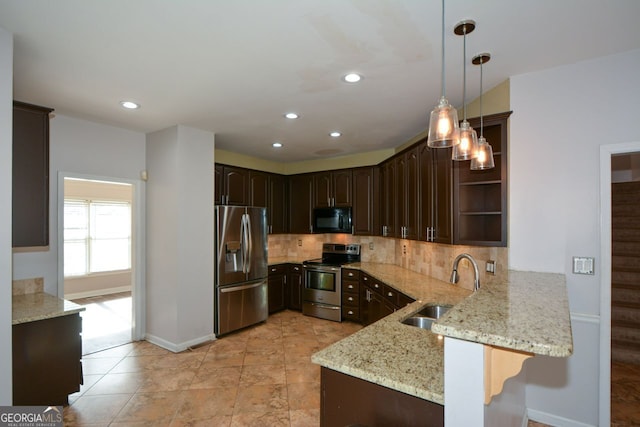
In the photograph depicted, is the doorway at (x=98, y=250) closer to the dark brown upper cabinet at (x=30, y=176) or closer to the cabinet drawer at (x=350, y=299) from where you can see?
the dark brown upper cabinet at (x=30, y=176)

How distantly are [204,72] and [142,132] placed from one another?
7.23 ft

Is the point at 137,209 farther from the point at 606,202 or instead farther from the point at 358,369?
the point at 606,202

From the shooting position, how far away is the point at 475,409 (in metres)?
1.07

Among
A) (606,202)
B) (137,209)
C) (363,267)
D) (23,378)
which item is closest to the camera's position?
(606,202)

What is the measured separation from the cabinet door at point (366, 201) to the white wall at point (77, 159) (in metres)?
3.07

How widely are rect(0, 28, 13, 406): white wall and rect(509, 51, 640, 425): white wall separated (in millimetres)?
3332

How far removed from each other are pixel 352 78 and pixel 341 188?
2811mm

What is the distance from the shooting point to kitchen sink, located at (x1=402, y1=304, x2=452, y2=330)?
2.26 m

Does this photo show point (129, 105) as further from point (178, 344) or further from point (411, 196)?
point (411, 196)

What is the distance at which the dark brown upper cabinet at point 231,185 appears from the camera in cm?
436

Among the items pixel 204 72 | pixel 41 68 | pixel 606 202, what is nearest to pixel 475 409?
pixel 606 202

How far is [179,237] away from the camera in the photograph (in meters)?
3.61

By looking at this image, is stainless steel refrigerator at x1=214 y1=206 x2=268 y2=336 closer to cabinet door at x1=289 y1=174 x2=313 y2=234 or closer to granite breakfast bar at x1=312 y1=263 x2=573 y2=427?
cabinet door at x1=289 y1=174 x2=313 y2=234

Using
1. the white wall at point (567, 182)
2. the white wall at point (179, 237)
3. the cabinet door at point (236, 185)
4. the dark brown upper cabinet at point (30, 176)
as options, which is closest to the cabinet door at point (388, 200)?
the white wall at point (567, 182)
